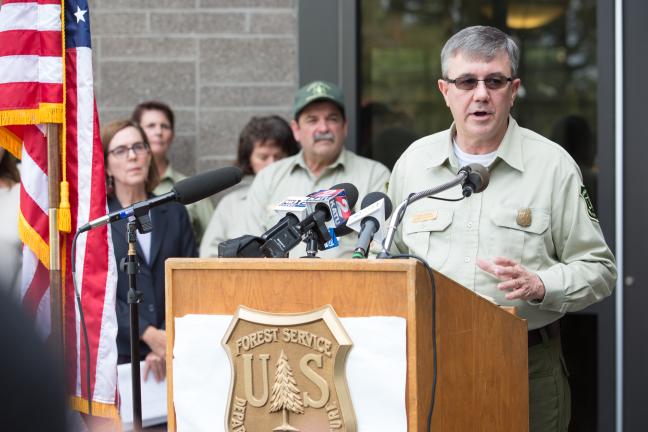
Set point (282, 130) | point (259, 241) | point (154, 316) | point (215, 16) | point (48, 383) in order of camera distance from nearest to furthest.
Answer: point (48, 383) < point (259, 241) < point (154, 316) < point (282, 130) < point (215, 16)

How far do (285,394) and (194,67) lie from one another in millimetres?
3901

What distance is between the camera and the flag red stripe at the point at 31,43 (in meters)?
3.95

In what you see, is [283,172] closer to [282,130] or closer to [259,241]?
[282,130]

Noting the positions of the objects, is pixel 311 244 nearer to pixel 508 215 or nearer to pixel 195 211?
pixel 508 215

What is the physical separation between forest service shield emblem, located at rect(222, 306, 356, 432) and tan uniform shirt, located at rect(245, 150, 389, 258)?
8.61ft

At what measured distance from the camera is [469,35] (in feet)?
10.8

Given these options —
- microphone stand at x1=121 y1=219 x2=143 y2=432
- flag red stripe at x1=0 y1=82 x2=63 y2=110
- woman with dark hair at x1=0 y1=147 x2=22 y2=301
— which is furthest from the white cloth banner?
woman with dark hair at x1=0 y1=147 x2=22 y2=301

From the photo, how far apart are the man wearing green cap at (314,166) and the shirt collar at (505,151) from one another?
4.62 ft

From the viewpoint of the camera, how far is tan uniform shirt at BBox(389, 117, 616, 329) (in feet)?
10.4

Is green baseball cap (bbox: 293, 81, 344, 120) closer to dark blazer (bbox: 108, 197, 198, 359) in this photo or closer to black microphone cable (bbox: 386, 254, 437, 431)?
dark blazer (bbox: 108, 197, 198, 359)

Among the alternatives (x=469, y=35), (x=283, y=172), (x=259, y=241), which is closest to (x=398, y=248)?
(x=469, y=35)

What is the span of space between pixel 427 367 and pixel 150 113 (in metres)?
3.70

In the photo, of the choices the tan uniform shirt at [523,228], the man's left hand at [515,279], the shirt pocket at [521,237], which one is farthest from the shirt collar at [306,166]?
the man's left hand at [515,279]

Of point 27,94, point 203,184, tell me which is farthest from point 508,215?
point 27,94
